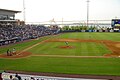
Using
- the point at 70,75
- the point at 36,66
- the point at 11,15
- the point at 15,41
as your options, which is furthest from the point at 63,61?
the point at 11,15

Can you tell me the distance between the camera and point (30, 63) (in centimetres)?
3000

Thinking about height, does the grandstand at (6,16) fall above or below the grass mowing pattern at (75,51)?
above

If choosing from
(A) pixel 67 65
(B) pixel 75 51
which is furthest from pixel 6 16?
(A) pixel 67 65

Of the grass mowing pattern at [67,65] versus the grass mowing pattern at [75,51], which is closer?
the grass mowing pattern at [67,65]

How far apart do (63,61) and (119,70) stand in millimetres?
8370

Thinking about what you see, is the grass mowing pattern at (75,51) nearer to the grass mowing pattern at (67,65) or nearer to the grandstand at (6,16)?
the grass mowing pattern at (67,65)

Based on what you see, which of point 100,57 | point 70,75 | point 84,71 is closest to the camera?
point 70,75

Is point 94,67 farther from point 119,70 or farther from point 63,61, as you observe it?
point 63,61

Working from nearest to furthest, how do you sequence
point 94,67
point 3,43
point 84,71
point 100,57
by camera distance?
point 84,71 < point 94,67 < point 100,57 < point 3,43

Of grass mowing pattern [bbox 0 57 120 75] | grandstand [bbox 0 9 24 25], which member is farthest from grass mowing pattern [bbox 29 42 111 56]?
grandstand [bbox 0 9 24 25]

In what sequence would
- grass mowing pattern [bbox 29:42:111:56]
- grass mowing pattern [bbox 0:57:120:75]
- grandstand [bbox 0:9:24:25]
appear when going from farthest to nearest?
grandstand [bbox 0:9:24:25] → grass mowing pattern [bbox 29:42:111:56] → grass mowing pattern [bbox 0:57:120:75]

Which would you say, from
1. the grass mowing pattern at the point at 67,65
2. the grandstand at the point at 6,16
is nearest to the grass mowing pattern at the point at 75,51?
the grass mowing pattern at the point at 67,65

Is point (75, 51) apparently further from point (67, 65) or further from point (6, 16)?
point (6, 16)

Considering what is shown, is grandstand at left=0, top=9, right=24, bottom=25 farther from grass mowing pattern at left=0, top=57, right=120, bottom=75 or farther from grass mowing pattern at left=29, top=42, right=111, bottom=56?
grass mowing pattern at left=0, top=57, right=120, bottom=75
